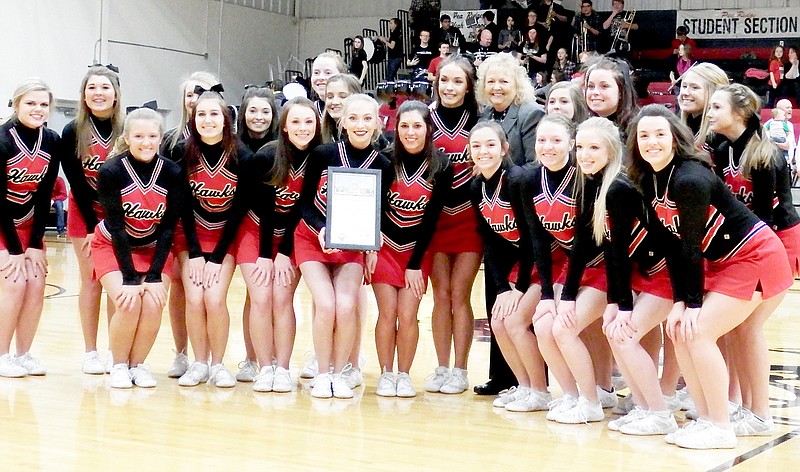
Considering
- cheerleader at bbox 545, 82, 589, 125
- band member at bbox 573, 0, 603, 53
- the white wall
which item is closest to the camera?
cheerleader at bbox 545, 82, 589, 125

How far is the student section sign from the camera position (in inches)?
663

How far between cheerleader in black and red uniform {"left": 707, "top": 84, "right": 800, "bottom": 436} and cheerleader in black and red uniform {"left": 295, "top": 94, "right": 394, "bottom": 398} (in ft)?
5.31

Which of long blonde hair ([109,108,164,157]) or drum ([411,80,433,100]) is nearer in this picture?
long blonde hair ([109,108,164,157])

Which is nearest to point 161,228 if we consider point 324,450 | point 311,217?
point 311,217

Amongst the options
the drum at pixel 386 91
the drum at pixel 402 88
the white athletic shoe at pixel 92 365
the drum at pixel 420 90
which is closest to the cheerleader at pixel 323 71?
the white athletic shoe at pixel 92 365

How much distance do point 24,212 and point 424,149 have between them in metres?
2.18

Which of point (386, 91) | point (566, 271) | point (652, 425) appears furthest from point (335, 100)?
point (386, 91)

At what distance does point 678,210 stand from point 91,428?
2.58 metres

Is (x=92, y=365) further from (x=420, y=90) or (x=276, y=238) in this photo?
(x=420, y=90)

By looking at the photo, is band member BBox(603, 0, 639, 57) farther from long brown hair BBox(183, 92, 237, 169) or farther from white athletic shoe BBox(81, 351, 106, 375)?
white athletic shoe BBox(81, 351, 106, 375)

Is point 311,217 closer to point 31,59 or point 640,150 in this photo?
point 640,150

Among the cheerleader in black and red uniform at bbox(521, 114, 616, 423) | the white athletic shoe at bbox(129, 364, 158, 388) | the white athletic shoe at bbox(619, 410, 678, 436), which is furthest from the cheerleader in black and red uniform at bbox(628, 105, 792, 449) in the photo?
the white athletic shoe at bbox(129, 364, 158, 388)

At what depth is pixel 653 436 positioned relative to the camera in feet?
14.5

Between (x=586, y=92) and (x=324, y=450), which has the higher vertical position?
(x=586, y=92)
